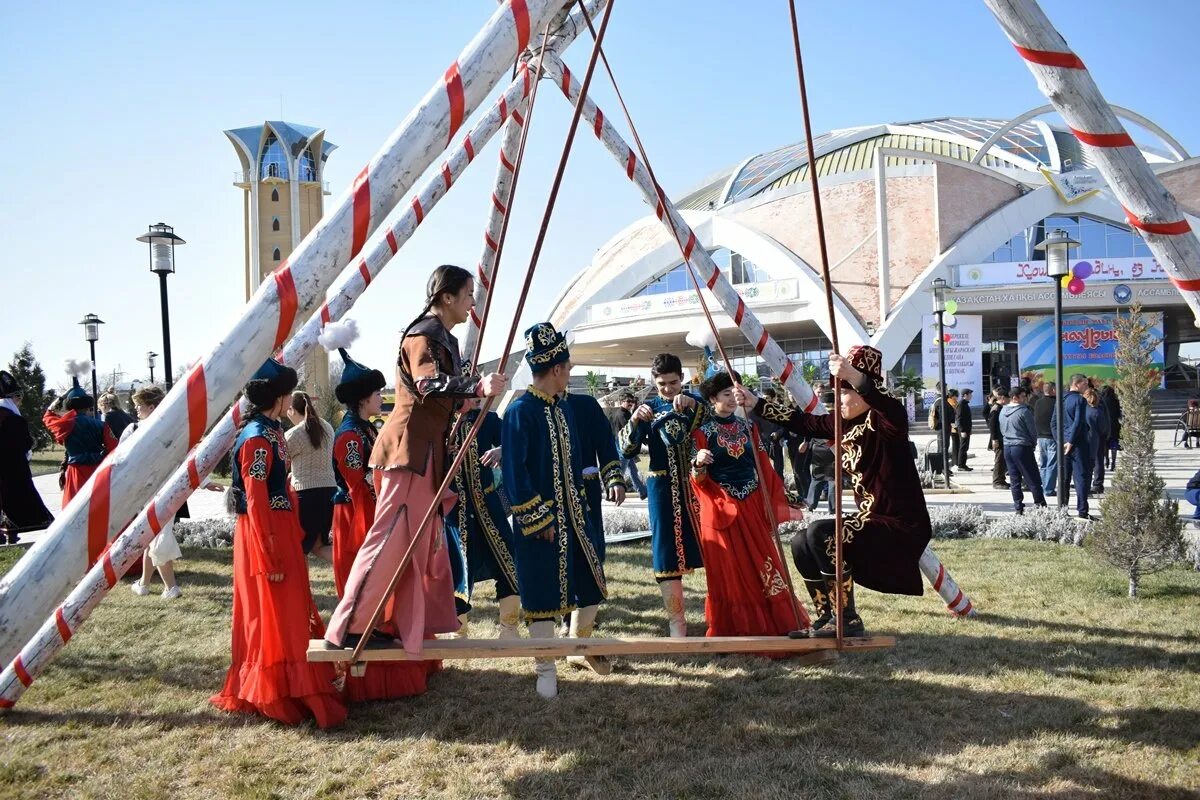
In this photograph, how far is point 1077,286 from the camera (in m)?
33.9

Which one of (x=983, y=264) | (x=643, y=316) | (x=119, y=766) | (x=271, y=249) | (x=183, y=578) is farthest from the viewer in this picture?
(x=271, y=249)

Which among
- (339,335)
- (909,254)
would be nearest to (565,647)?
(339,335)

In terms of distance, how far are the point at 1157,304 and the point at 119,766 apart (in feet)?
133

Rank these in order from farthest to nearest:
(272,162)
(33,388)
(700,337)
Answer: (272,162) < (33,388) < (700,337)

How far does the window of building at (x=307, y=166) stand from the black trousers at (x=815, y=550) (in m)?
55.9

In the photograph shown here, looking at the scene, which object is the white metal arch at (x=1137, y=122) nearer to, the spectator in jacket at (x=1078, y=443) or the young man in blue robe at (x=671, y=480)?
the spectator in jacket at (x=1078, y=443)

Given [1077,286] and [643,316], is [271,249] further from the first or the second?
[1077,286]

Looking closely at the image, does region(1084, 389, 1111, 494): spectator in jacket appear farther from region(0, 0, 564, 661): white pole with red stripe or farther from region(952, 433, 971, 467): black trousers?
region(0, 0, 564, 661): white pole with red stripe

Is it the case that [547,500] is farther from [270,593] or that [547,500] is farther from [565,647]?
[270,593]

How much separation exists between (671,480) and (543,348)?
4.74 ft

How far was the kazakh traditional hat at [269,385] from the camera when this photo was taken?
14.9ft

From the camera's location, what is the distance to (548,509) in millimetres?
4871

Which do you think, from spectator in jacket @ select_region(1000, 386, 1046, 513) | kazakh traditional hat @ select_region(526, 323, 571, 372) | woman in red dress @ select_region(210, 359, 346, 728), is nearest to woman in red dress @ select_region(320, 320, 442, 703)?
woman in red dress @ select_region(210, 359, 346, 728)

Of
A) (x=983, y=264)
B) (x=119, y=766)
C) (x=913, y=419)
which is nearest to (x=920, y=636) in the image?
(x=119, y=766)
